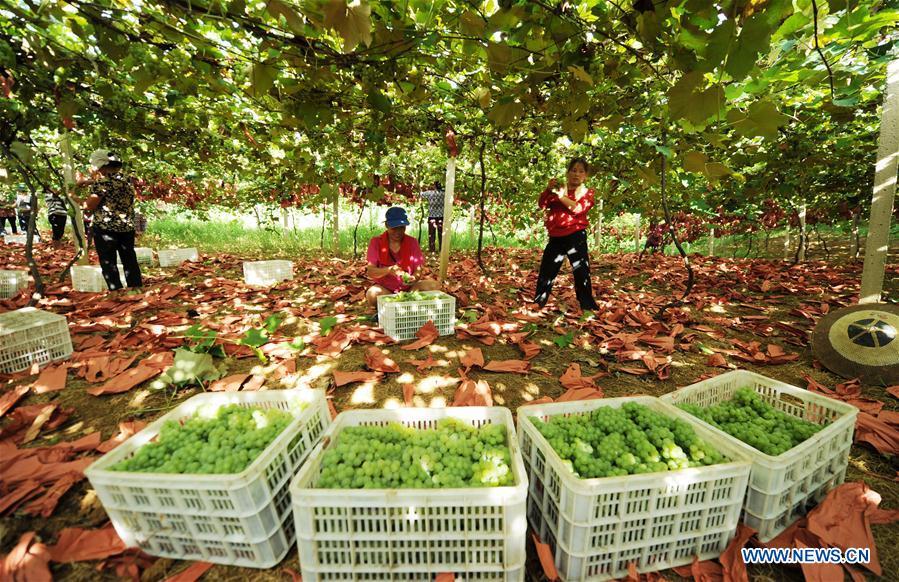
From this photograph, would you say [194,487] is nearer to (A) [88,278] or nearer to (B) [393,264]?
(B) [393,264]

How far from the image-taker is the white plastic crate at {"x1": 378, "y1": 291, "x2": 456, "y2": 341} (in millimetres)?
3173

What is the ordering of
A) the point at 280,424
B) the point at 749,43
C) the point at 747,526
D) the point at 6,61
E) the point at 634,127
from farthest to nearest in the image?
the point at 634,127
the point at 6,61
the point at 280,424
the point at 747,526
the point at 749,43

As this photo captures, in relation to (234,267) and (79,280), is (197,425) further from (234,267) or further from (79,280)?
(234,267)

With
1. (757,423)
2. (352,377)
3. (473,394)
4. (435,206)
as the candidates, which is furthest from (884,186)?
(435,206)

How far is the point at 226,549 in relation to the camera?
4.21 feet

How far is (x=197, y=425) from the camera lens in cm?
152

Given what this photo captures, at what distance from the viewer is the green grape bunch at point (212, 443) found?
1.29 meters

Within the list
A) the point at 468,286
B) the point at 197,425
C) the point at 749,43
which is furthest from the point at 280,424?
the point at 468,286

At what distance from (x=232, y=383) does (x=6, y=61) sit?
2461mm

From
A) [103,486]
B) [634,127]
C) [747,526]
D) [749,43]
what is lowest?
[747,526]

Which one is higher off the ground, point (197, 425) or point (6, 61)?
point (6, 61)

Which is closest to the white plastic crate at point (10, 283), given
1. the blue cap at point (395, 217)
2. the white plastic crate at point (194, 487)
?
the blue cap at point (395, 217)

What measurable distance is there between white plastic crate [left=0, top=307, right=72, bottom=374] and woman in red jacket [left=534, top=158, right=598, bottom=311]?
445 cm

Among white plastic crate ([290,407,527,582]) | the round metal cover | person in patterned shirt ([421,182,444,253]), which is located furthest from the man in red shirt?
person in patterned shirt ([421,182,444,253])
